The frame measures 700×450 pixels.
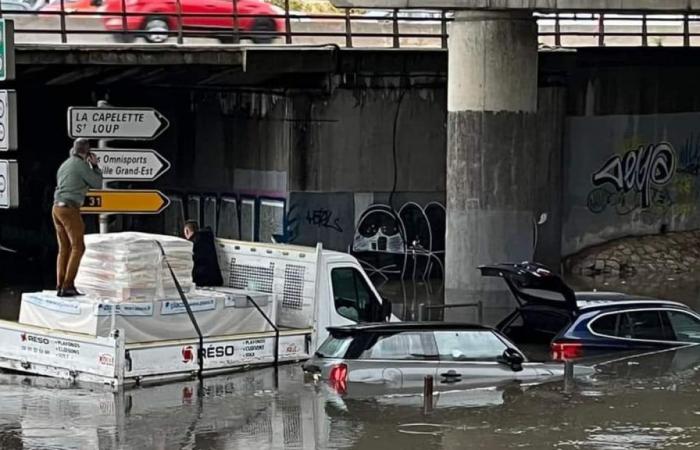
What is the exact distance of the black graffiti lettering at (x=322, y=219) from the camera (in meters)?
30.2

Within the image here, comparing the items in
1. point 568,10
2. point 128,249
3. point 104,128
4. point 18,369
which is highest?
point 568,10

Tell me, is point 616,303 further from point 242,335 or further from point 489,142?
point 489,142

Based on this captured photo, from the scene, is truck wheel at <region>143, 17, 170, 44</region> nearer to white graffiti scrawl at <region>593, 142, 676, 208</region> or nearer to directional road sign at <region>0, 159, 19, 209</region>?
white graffiti scrawl at <region>593, 142, 676, 208</region>

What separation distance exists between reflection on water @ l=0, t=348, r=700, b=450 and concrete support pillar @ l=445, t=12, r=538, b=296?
8502 mm

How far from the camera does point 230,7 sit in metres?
28.4

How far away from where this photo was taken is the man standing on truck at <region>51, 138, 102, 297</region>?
678 inches

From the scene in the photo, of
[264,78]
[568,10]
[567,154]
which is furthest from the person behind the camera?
[567,154]

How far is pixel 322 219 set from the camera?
99.5ft

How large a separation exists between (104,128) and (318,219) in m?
13.4

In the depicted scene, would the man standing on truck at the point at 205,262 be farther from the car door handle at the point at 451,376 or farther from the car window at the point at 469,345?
the car door handle at the point at 451,376

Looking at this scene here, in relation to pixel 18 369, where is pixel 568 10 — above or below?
above

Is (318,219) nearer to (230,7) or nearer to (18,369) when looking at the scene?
(230,7)

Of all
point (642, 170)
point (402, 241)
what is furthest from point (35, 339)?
point (642, 170)

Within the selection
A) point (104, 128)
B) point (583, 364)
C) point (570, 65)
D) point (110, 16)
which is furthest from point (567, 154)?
point (104, 128)
